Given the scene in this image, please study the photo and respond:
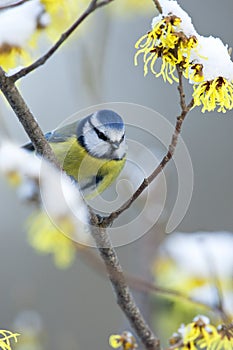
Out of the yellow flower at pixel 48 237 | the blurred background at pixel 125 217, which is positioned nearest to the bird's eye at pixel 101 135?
the yellow flower at pixel 48 237

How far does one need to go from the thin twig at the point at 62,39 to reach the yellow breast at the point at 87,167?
21.3 inches

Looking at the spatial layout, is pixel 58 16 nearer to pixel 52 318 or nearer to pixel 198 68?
pixel 198 68

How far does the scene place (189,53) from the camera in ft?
2.45

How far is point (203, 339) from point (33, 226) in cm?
60

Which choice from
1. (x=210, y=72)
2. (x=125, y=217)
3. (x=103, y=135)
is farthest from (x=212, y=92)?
(x=125, y=217)

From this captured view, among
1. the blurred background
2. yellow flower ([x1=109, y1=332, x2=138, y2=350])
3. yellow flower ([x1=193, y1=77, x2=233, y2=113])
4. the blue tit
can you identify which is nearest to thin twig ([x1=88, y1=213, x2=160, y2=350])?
yellow flower ([x1=109, y1=332, x2=138, y2=350])

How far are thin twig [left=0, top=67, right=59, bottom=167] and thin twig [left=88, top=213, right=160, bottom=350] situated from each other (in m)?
0.11

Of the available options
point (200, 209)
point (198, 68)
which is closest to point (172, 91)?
point (200, 209)

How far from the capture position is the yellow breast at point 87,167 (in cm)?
129

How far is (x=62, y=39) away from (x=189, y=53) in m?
0.14

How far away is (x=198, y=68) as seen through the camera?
75cm

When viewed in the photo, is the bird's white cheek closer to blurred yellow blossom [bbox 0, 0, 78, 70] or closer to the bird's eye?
the bird's eye

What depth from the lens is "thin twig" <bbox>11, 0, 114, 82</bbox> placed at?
2.31ft

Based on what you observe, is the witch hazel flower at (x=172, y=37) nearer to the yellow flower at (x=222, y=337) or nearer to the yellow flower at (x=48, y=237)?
the yellow flower at (x=222, y=337)
